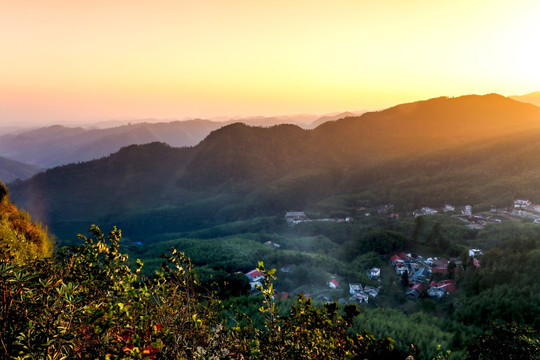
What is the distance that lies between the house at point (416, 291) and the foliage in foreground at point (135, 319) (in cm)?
3328

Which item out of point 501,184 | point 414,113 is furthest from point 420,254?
point 414,113

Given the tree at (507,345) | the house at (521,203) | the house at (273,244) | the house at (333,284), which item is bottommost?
the house at (273,244)

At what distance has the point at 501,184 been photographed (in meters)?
68.8

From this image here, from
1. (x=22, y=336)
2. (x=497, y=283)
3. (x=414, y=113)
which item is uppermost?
(x=414, y=113)

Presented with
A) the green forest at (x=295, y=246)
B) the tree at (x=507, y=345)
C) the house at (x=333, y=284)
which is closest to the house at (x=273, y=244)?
the green forest at (x=295, y=246)

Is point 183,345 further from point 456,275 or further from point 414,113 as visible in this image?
point 414,113

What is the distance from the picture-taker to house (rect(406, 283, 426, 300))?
32688mm

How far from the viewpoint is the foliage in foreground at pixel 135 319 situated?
3037 mm

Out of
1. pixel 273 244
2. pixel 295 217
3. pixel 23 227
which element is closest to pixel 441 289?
pixel 273 244

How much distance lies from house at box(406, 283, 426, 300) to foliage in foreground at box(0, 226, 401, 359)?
3328 cm

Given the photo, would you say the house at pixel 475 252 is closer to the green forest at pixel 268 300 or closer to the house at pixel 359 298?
the green forest at pixel 268 300

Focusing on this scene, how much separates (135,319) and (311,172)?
125 meters

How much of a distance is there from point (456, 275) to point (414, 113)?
141340 millimetres

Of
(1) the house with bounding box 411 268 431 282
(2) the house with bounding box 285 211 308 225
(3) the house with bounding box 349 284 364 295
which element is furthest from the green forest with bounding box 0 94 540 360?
(2) the house with bounding box 285 211 308 225
